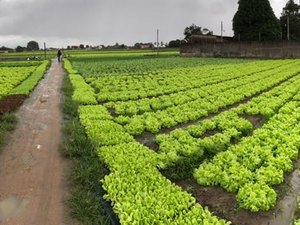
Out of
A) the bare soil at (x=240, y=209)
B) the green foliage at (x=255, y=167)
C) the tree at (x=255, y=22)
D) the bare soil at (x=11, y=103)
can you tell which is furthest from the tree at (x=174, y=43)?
the bare soil at (x=240, y=209)

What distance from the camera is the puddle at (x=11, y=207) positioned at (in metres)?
7.44

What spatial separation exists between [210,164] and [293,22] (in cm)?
8284

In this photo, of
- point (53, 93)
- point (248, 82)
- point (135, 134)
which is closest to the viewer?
point (135, 134)

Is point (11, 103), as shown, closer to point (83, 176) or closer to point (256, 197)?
point (83, 176)

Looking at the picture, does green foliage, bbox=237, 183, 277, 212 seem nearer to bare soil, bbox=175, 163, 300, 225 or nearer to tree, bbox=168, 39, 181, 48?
bare soil, bbox=175, 163, 300, 225

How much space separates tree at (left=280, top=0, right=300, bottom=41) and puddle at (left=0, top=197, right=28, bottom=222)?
8151cm

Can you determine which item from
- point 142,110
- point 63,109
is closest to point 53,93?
point 63,109

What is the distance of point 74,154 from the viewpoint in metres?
10.4

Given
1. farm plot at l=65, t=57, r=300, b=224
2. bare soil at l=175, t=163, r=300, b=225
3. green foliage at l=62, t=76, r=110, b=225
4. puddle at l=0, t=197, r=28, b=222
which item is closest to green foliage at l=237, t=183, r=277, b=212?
farm plot at l=65, t=57, r=300, b=224

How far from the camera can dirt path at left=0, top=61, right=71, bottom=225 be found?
746cm

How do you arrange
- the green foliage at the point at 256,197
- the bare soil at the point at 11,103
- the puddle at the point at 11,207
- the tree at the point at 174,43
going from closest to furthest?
the green foliage at the point at 256,197, the puddle at the point at 11,207, the bare soil at the point at 11,103, the tree at the point at 174,43

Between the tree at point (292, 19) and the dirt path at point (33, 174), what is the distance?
3036 inches

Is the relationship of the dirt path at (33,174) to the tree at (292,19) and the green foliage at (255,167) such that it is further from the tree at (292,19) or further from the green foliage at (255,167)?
the tree at (292,19)

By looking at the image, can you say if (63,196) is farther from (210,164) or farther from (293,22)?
(293,22)
